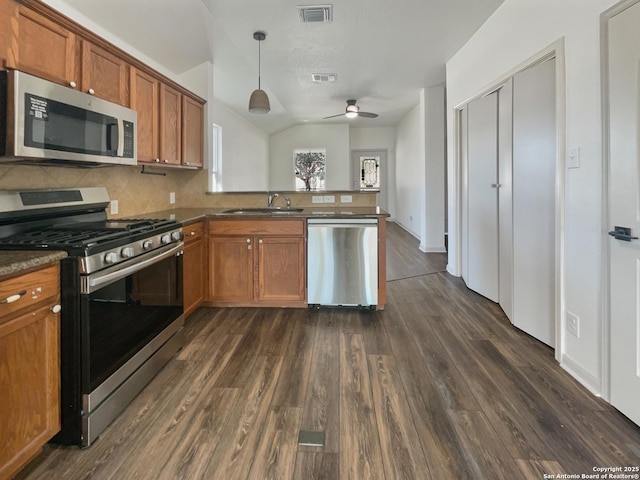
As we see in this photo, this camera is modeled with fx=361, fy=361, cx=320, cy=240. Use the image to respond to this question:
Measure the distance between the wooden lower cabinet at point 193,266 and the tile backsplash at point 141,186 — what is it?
22.1 inches

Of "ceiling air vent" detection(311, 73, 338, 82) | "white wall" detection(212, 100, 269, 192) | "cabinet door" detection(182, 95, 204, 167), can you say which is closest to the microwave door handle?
"cabinet door" detection(182, 95, 204, 167)

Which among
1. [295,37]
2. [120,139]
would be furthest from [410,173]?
[120,139]

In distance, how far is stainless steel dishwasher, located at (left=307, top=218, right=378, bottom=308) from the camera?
3.20 m

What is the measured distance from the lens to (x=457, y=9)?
3.34m

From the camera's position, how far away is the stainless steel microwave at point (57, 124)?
1615 millimetres

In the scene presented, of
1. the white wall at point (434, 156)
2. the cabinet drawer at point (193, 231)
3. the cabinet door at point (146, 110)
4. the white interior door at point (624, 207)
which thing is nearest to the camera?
the white interior door at point (624, 207)

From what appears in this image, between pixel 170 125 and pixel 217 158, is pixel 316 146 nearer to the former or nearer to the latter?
pixel 217 158

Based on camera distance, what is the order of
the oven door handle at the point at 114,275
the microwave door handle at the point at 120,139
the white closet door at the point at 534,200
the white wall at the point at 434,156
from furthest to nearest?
the white wall at the point at 434,156 → the white closet door at the point at 534,200 → the microwave door handle at the point at 120,139 → the oven door handle at the point at 114,275

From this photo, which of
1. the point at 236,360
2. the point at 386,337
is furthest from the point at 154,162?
the point at 386,337

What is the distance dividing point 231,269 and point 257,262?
10.3 inches

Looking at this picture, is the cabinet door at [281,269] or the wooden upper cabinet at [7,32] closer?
the wooden upper cabinet at [7,32]

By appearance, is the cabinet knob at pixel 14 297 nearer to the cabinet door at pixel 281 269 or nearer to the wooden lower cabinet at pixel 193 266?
the wooden lower cabinet at pixel 193 266

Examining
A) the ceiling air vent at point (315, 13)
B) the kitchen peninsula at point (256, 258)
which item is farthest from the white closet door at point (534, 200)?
the ceiling air vent at point (315, 13)

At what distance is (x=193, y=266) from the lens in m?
3.12
